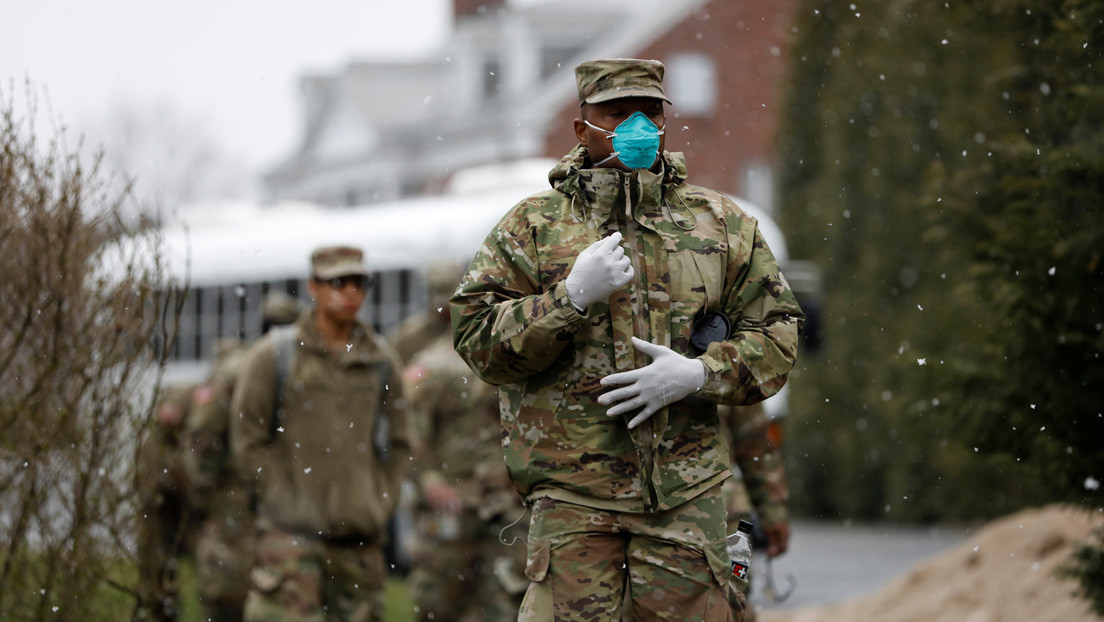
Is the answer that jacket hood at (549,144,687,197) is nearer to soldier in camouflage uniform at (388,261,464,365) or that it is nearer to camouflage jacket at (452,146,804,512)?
camouflage jacket at (452,146,804,512)

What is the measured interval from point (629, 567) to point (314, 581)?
9.46ft

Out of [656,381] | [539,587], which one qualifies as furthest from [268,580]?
[656,381]

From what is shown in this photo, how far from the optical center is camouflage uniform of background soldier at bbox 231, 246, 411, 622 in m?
6.90

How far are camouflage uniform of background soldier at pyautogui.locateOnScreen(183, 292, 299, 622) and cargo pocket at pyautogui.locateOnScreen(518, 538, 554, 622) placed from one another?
4.14 metres

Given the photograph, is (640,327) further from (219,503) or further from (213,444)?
(219,503)

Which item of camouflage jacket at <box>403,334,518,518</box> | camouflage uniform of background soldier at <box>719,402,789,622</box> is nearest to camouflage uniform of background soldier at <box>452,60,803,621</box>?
camouflage uniform of background soldier at <box>719,402,789,622</box>

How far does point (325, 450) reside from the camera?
7.06m

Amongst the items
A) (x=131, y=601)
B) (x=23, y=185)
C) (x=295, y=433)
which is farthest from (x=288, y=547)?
(x=23, y=185)

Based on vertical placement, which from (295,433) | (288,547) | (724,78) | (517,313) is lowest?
(288,547)

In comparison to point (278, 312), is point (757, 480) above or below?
below

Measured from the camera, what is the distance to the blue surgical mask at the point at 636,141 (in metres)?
→ 4.39

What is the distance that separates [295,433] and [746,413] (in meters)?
2.16

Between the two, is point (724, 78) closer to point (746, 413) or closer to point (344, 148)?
point (344, 148)

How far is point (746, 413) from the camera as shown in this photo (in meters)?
6.19
